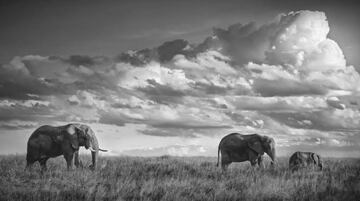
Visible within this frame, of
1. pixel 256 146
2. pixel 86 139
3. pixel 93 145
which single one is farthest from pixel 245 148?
pixel 86 139

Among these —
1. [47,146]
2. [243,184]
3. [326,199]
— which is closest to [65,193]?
[243,184]

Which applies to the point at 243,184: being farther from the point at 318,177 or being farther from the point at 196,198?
the point at 318,177

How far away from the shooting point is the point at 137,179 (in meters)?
15.8

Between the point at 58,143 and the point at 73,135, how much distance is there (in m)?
0.85

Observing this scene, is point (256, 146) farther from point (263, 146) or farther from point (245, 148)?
point (245, 148)

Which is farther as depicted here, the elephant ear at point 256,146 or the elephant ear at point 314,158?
the elephant ear at point 256,146

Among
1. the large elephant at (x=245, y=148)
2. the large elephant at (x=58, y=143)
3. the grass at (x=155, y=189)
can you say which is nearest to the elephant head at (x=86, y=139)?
the large elephant at (x=58, y=143)

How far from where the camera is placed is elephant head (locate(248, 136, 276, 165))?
22.9 m

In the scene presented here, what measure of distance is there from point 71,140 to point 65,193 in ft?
28.9

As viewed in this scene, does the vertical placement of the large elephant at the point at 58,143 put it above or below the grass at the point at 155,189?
above

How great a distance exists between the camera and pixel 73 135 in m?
20.8

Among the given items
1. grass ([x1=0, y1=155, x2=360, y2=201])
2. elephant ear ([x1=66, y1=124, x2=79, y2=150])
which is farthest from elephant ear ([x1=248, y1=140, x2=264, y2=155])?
elephant ear ([x1=66, y1=124, x2=79, y2=150])

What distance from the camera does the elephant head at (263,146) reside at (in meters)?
22.9

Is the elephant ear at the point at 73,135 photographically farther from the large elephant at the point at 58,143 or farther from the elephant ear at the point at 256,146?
the elephant ear at the point at 256,146
